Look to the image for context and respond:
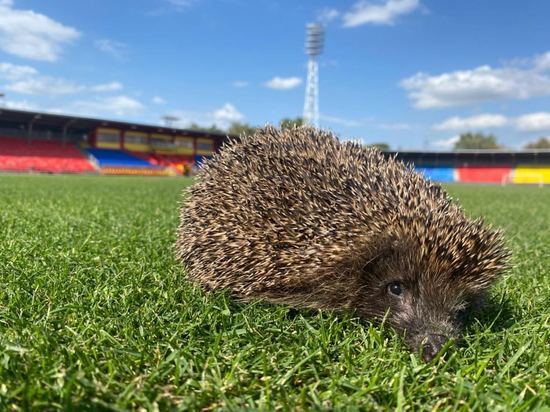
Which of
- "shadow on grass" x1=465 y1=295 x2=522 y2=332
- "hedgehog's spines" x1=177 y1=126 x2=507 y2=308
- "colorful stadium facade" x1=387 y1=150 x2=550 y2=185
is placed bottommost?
"shadow on grass" x1=465 y1=295 x2=522 y2=332

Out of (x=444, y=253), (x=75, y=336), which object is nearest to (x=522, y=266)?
(x=444, y=253)

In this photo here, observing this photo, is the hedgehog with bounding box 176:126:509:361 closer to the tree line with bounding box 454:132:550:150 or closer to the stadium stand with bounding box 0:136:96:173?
the stadium stand with bounding box 0:136:96:173

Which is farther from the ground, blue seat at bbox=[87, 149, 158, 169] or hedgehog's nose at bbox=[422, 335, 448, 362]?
blue seat at bbox=[87, 149, 158, 169]

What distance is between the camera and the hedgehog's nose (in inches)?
113

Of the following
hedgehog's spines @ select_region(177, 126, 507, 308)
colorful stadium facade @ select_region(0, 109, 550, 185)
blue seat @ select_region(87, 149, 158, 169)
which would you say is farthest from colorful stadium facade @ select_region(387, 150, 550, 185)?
hedgehog's spines @ select_region(177, 126, 507, 308)

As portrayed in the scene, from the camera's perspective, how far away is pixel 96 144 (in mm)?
65625

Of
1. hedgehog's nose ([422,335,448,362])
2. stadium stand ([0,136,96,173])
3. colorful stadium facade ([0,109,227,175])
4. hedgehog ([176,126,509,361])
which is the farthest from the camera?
colorful stadium facade ([0,109,227,175])

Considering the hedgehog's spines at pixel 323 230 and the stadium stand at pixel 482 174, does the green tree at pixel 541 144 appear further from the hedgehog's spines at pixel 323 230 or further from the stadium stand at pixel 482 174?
the hedgehog's spines at pixel 323 230

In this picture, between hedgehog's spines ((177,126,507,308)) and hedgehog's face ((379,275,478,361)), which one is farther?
hedgehog's spines ((177,126,507,308))

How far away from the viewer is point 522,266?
5.70m

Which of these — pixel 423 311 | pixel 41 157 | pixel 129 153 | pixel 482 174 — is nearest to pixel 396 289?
pixel 423 311

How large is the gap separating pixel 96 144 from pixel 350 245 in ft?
221

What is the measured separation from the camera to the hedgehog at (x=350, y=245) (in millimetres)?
3459

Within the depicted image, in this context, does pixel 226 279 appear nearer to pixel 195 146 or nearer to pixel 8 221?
pixel 8 221
